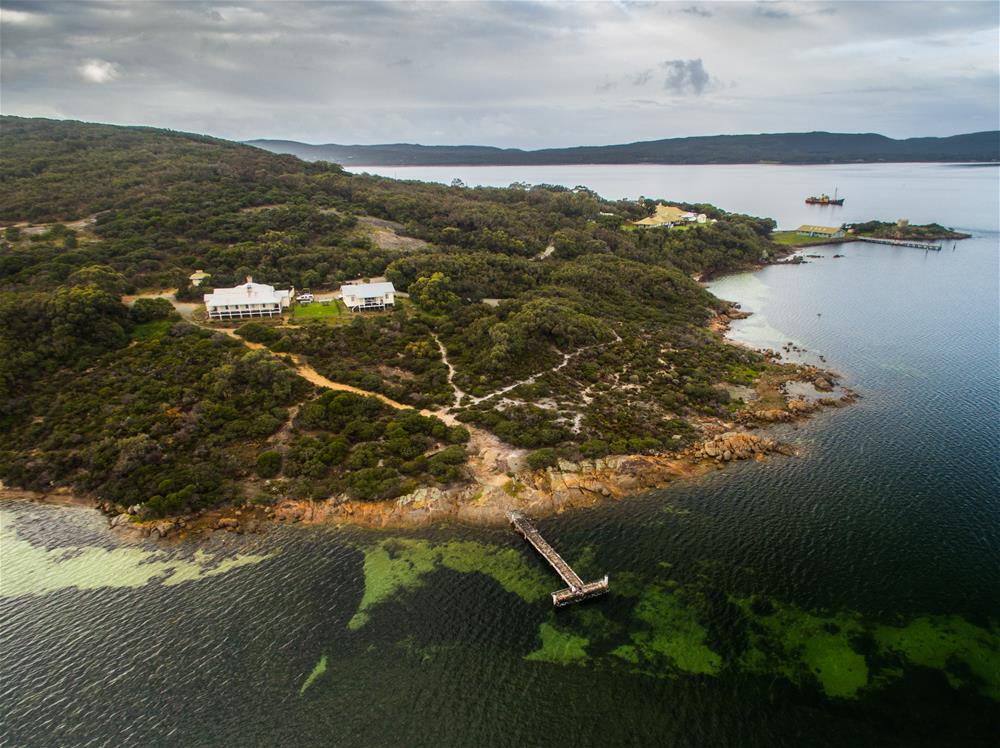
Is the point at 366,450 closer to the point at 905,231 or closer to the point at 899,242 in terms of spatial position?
the point at 899,242

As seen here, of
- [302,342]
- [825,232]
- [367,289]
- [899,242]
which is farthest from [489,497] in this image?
[899,242]

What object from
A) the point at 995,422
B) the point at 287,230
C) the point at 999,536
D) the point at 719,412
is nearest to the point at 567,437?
the point at 719,412

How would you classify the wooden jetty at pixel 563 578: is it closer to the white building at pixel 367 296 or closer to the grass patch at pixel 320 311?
the grass patch at pixel 320 311

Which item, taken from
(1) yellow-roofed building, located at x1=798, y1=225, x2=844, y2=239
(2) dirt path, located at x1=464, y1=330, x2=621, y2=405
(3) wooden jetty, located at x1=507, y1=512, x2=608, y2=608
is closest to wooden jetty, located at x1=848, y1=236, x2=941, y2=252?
(1) yellow-roofed building, located at x1=798, y1=225, x2=844, y2=239

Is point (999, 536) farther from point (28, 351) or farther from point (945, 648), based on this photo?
point (28, 351)

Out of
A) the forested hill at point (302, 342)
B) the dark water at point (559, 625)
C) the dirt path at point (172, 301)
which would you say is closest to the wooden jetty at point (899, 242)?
the forested hill at point (302, 342)

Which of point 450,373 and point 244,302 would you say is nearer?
point 450,373

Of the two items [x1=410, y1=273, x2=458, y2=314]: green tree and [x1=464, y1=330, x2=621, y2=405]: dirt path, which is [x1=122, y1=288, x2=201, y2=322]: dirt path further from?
[x1=464, y1=330, x2=621, y2=405]: dirt path
